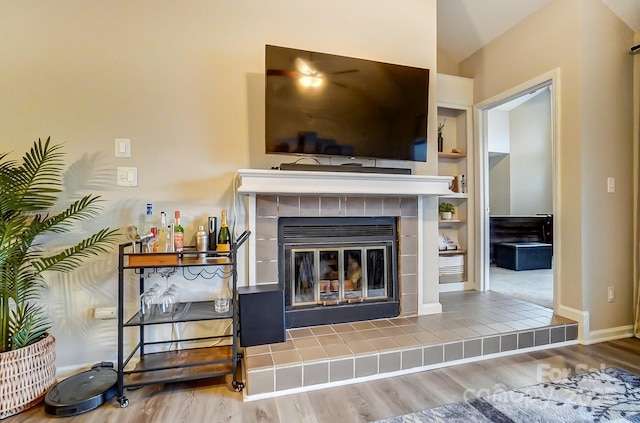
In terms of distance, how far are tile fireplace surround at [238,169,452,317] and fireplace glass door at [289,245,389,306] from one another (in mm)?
163

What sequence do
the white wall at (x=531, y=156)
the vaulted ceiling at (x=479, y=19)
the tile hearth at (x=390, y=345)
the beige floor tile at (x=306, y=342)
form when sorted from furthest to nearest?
the white wall at (x=531, y=156) < the vaulted ceiling at (x=479, y=19) < the beige floor tile at (x=306, y=342) < the tile hearth at (x=390, y=345)

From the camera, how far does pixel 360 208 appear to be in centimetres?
229

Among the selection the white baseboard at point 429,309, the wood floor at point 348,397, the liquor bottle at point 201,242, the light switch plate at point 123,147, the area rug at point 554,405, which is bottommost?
the wood floor at point 348,397

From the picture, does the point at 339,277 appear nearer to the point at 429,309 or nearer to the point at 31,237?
the point at 429,309

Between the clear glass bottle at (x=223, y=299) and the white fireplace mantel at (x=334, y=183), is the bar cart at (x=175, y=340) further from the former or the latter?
the white fireplace mantel at (x=334, y=183)

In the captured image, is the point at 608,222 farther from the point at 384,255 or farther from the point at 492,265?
the point at 492,265

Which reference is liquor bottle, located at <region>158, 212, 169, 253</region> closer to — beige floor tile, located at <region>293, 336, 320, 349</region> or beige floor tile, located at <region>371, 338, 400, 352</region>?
beige floor tile, located at <region>293, 336, 320, 349</region>

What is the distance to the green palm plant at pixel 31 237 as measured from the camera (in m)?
1.54

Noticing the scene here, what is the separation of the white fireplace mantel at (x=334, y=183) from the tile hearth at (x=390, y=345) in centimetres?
95

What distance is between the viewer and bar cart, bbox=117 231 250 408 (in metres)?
1.59

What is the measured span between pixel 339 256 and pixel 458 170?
2038 mm

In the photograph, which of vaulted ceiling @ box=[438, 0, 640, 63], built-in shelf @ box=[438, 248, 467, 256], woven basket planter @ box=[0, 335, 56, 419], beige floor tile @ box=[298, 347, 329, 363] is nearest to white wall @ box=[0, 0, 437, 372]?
woven basket planter @ box=[0, 335, 56, 419]

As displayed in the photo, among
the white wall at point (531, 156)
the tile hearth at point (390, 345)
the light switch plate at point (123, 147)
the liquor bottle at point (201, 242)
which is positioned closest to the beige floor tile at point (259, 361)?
the tile hearth at point (390, 345)

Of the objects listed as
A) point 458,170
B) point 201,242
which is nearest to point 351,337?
point 201,242
